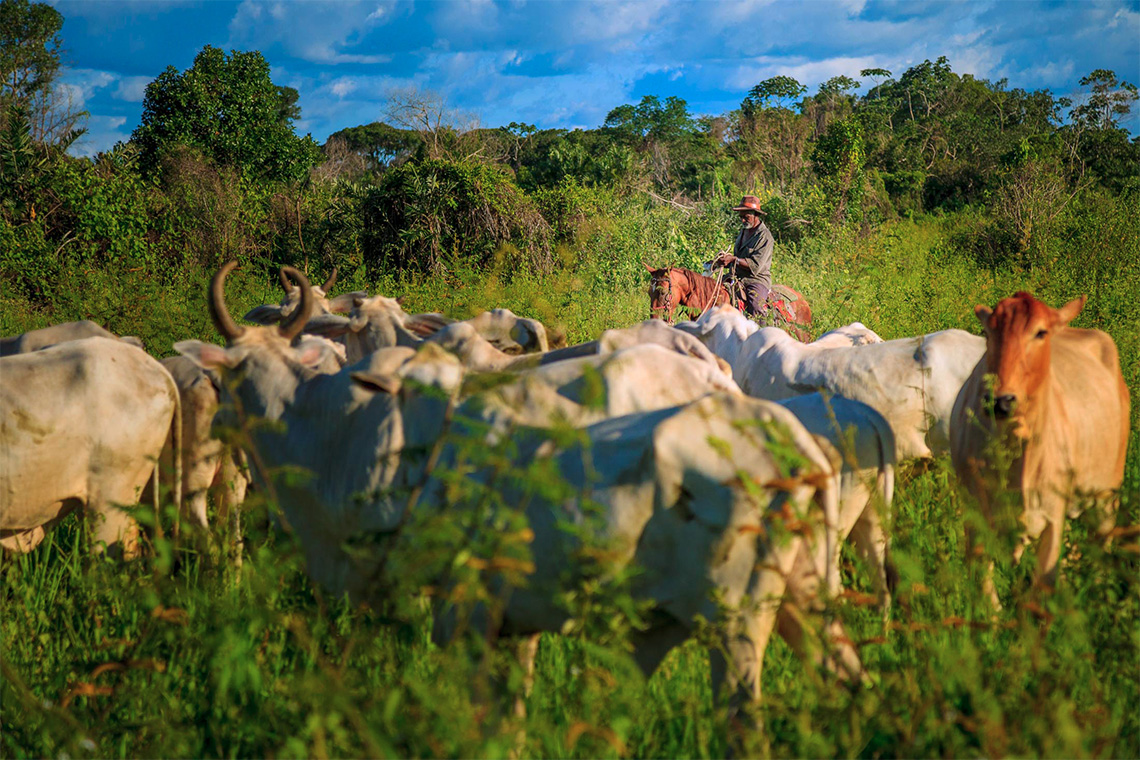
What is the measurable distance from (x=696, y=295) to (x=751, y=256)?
32.7 inches

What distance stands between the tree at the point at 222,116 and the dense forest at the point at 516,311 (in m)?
0.07

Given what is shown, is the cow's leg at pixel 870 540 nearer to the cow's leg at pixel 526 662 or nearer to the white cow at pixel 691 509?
the white cow at pixel 691 509

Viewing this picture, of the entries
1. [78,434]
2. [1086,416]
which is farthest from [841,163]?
[78,434]

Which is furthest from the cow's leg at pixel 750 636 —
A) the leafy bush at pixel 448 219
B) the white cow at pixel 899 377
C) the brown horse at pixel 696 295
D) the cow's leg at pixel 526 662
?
the leafy bush at pixel 448 219

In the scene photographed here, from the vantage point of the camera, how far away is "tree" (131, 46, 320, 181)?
65.8ft

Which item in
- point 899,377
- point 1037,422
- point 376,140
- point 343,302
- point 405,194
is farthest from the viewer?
point 376,140

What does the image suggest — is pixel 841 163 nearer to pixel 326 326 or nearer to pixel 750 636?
pixel 326 326

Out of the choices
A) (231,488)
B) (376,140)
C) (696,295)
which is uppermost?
(376,140)

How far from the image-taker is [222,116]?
20625mm

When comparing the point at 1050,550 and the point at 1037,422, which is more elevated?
the point at 1037,422

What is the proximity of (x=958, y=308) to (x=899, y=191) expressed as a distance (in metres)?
19.7

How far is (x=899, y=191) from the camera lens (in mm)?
27375

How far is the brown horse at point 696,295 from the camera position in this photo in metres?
11.4

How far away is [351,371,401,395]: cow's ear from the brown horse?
24.8 feet
